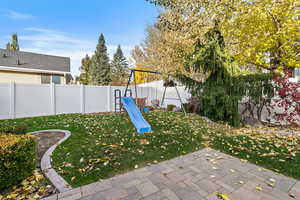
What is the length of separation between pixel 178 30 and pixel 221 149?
8.75 m

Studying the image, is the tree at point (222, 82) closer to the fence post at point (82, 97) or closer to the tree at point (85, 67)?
the fence post at point (82, 97)

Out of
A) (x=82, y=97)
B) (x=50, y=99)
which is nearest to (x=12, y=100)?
(x=50, y=99)

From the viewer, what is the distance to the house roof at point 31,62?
9867 millimetres

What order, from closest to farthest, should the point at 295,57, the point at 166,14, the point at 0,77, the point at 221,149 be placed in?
the point at 221,149, the point at 295,57, the point at 0,77, the point at 166,14

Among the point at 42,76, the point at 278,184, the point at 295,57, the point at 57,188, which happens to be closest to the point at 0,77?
the point at 42,76

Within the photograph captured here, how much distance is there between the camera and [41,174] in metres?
2.07

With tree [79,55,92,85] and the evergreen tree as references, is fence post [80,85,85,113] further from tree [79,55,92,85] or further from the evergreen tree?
tree [79,55,92,85]

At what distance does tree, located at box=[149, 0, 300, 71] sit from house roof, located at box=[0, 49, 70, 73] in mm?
9032

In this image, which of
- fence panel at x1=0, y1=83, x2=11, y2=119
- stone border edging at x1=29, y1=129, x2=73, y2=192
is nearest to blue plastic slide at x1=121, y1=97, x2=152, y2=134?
stone border edging at x1=29, y1=129, x2=73, y2=192

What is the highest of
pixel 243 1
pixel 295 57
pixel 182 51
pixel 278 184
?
pixel 243 1

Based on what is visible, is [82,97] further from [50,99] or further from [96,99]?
[50,99]

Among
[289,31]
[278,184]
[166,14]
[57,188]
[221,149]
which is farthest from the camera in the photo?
[166,14]

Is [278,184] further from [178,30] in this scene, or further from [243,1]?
[178,30]

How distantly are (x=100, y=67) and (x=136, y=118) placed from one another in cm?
1827
